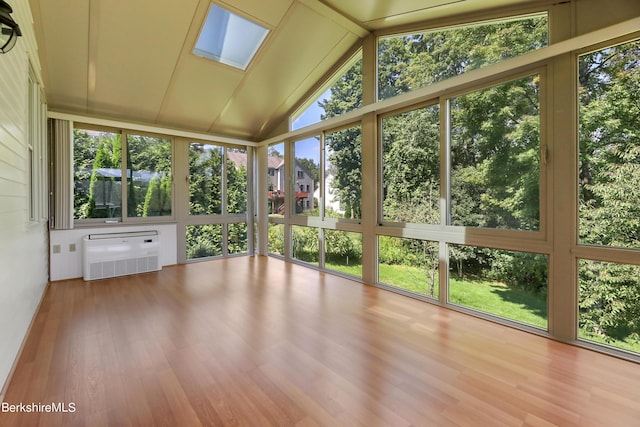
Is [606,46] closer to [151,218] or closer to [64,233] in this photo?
[151,218]

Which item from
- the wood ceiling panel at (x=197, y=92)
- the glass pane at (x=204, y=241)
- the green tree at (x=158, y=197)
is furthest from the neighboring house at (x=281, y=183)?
the green tree at (x=158, y=197)

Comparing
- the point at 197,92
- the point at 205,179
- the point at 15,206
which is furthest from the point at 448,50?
the point at 205,179

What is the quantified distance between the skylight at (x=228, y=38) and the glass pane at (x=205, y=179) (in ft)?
6.77

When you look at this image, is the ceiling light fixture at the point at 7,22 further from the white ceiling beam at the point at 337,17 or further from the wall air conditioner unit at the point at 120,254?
the wall air conditioner unit at the point at 120,254

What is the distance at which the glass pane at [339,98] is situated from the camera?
14.1ft

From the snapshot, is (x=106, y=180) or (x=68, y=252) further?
(x=106, y=180)

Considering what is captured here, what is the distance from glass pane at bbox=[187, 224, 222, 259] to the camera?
553 centimetres

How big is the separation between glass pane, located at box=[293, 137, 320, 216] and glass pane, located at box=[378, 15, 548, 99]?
1574 mm

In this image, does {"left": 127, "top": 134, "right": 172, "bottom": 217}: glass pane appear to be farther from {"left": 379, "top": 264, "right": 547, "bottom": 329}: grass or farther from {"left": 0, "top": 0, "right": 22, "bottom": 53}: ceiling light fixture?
{"left": 379, "top": 264, "right": 547, "bottom": 329}: grass

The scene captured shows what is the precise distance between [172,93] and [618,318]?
223 inches

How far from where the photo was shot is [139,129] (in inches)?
190

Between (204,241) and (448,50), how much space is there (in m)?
5.04

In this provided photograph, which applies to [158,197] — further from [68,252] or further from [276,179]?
[276,179]

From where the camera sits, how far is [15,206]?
2.17 metres
